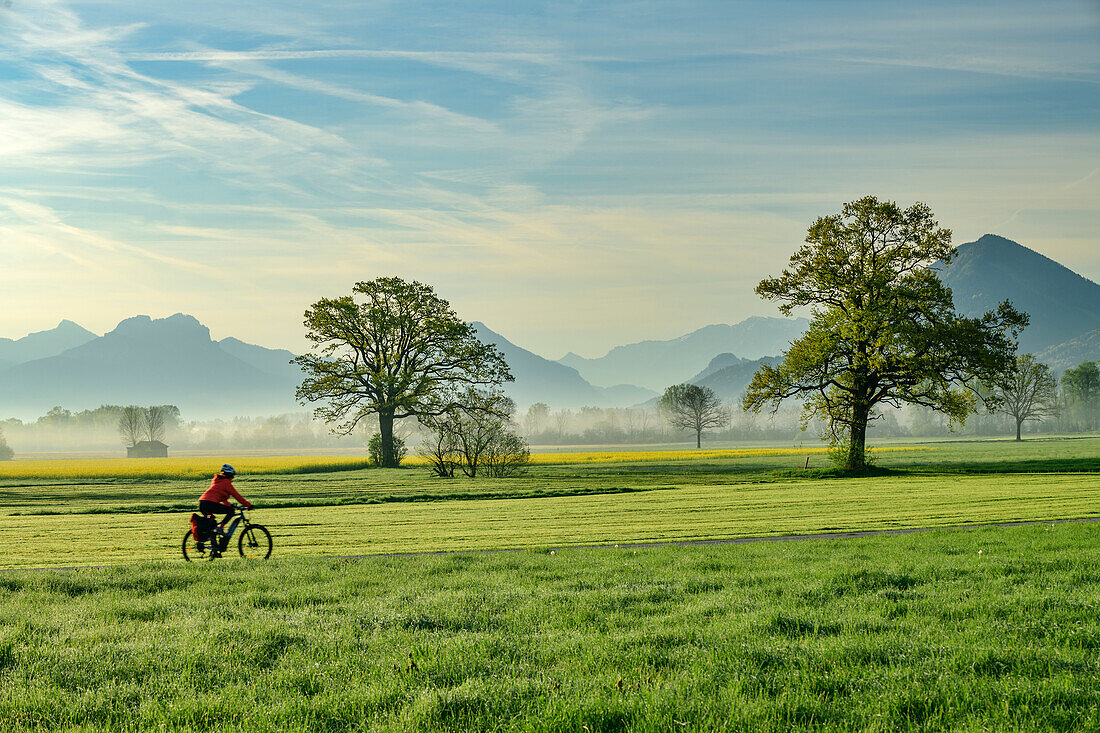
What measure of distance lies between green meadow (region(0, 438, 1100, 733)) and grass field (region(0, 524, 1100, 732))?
31 millimetres

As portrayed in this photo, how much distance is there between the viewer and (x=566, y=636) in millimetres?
7992

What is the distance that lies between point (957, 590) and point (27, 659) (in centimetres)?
1078

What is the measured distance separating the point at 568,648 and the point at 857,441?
44067mm

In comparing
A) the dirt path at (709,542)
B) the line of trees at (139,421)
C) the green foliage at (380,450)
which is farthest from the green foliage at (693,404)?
the dirt path at (709,542)

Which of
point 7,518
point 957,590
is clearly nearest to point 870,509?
point 957,590

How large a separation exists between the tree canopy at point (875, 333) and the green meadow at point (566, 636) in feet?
92.9

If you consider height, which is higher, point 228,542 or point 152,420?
point 152,420

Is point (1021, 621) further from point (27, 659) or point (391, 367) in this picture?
point (391, 367)

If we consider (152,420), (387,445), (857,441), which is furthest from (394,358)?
(152,420)

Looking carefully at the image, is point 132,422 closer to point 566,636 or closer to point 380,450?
point 380,450

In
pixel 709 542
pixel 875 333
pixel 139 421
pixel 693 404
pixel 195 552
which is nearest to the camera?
pixel 709 542

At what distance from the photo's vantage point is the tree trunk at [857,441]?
1828 inches

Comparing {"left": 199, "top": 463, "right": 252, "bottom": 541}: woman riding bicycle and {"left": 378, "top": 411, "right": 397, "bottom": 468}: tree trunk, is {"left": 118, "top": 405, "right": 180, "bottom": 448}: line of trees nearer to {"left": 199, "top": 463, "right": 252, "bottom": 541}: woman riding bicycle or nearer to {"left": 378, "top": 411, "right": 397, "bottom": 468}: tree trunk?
{"left": 378, "top": 411, "right": 397, "bottom": 468}: tree trunk

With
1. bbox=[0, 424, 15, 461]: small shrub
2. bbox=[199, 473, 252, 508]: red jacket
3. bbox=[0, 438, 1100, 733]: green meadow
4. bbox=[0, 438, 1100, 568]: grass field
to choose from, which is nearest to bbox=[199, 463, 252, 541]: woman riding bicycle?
bbox=[199, 473, 252, 508]: red jacket
